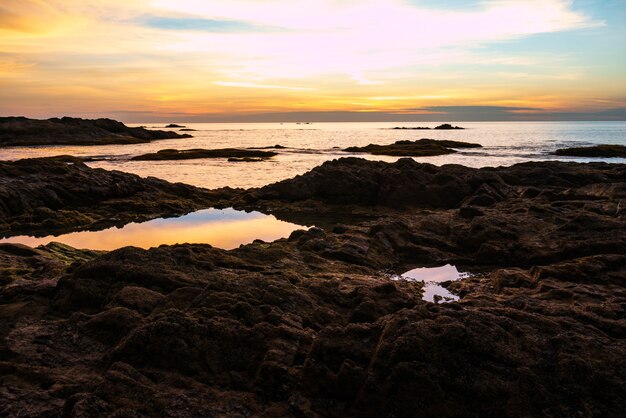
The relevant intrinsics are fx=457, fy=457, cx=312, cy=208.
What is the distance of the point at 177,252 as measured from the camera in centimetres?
1295

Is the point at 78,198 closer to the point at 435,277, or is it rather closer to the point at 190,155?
the point at 435,277

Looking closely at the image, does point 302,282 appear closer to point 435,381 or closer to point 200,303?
point 200,303

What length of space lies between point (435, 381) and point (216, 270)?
8.07 meters

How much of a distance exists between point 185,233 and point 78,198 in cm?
1135

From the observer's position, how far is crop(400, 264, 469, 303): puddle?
50.2 ft

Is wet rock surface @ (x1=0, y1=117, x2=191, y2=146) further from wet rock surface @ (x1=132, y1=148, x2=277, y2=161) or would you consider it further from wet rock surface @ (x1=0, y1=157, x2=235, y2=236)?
wet rock surface @ (x1=0, y1=157, x2=235, y2=236)

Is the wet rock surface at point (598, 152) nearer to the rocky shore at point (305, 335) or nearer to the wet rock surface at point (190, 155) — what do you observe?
the wet rock surface at point (190, 155)

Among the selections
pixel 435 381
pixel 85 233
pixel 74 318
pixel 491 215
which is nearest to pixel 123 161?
pixel 85 233

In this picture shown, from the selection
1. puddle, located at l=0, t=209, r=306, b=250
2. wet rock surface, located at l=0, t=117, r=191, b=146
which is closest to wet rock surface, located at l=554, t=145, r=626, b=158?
puddle, located at l=0, t=209, r=306, b=250

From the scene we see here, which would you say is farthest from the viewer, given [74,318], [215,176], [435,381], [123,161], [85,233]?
[123,161]

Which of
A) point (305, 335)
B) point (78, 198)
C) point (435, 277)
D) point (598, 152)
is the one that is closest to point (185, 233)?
point (78, 198)

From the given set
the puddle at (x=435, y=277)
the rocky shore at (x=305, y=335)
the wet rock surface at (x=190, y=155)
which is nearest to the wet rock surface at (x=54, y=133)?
the wet rock surface at (x=190, y=155)

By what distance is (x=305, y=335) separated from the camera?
8289 millimetres

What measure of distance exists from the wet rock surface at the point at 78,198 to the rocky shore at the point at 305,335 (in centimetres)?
1169
